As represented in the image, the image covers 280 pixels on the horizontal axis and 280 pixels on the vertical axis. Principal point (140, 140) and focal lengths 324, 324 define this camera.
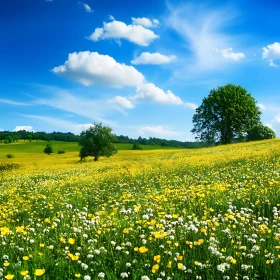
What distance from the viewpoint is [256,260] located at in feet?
14.8

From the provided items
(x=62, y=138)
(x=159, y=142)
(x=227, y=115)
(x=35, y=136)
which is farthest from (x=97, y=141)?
(x=35, y=136)

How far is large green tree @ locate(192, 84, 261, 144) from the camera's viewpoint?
64188 mm

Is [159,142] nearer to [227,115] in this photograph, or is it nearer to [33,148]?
[33,148]

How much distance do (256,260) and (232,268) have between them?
41 cm

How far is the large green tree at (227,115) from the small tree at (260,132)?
1.07 metres

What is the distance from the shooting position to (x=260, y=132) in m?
66.2

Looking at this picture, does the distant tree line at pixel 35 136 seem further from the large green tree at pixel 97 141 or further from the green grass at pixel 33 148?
the large green tree at pixel 97 141

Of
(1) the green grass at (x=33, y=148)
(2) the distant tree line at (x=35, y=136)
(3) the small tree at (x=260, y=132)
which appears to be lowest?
(1) the green grass at (x=33, y=148)

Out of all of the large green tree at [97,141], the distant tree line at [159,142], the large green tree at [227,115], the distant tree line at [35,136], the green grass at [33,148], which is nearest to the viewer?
the large green tree at [97,141]

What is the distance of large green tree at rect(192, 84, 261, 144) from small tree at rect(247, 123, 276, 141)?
1.07 m

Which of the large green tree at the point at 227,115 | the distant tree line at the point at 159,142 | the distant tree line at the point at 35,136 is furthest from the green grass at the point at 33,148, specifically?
the large green tree at the point at 227,115

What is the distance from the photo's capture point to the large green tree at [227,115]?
6419 centimetres

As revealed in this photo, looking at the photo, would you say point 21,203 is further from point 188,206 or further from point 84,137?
point 84,137

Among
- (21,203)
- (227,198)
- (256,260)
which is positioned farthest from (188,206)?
(21,203)
